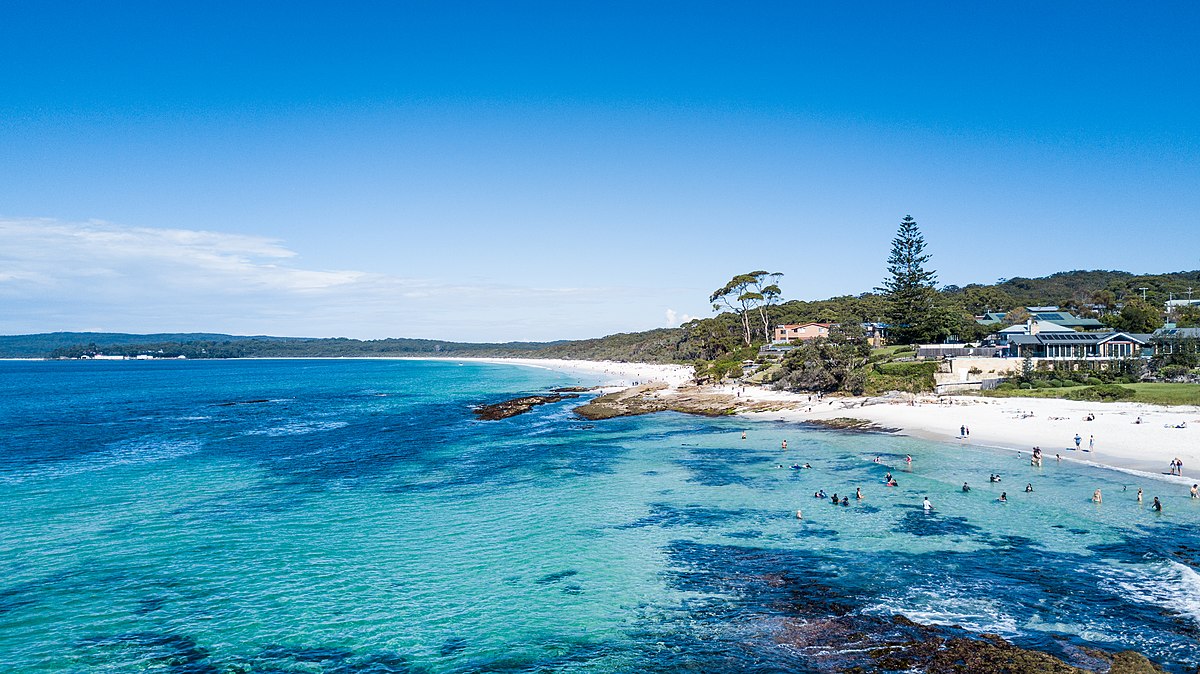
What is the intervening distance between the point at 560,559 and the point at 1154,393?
43.0 m

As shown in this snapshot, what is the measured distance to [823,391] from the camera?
61531 millimetres

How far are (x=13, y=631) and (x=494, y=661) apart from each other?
→ 40.2 feet

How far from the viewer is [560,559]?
21000 mm

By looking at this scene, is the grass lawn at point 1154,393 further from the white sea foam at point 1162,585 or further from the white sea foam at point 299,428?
the white sea foam at point 299,428

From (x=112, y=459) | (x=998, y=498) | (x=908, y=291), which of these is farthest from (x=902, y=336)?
(x=112, y=459)

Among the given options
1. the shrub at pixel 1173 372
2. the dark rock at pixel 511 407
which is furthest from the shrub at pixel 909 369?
the dark rock at pixel 511 407

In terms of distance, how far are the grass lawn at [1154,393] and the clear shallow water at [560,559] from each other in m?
14.2

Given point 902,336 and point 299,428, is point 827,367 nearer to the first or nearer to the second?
point 902,336

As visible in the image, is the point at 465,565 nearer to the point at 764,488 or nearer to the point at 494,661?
the point at 494,661

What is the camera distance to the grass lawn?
130ft

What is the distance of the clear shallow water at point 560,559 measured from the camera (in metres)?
15.1

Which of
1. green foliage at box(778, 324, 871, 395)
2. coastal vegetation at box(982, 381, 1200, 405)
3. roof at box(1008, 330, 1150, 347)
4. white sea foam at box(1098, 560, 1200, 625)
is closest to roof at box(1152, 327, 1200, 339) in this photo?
roof at box(1008, 330, 1150, 347)

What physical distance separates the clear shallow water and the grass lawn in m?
14.2

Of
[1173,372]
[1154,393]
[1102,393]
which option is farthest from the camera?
[1173,372]
